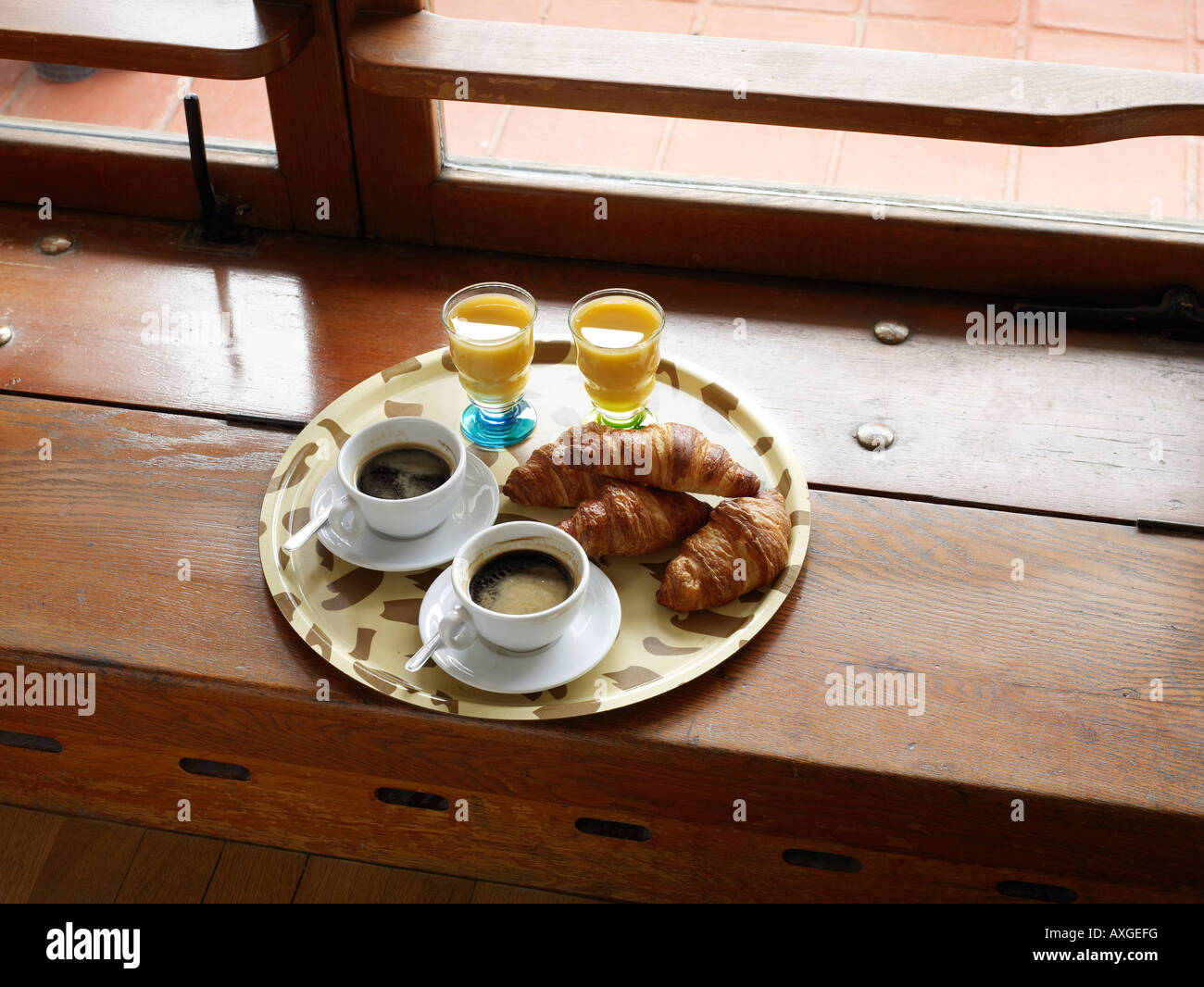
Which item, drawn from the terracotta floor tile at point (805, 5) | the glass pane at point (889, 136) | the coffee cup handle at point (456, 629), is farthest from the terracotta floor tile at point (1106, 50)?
the coffee cup handle at point (456, 629)

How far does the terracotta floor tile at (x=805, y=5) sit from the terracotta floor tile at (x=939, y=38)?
3 centimetres

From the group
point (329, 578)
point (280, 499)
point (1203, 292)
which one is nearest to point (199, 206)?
point (280, 499)

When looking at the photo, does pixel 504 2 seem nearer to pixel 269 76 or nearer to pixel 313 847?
pixel 269 76

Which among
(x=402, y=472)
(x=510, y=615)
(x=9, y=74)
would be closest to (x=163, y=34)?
(x=9, y=74)

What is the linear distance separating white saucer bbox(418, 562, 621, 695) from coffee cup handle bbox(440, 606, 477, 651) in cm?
2

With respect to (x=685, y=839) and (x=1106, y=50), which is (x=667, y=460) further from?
(x=1106, y=50)

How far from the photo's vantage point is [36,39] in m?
1.37

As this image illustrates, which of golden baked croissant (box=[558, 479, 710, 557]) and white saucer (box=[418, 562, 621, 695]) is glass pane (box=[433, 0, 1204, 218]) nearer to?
golden baked croissant (box=[558, 479, 710, 557])

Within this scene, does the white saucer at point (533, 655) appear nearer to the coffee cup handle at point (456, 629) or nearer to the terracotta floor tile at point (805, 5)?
the coffee cup handle at point (456, 629)

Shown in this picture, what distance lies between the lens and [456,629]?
1055 millimetres

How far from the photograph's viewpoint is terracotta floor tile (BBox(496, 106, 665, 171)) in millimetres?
1528

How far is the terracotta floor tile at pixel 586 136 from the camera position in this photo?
153 centimetres

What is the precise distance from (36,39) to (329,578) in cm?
76

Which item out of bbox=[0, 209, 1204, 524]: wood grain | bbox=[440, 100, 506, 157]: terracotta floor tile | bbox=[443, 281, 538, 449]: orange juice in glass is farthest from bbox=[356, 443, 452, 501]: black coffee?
bbox=[440, 100, 506, 157]: terracotta floor tile
